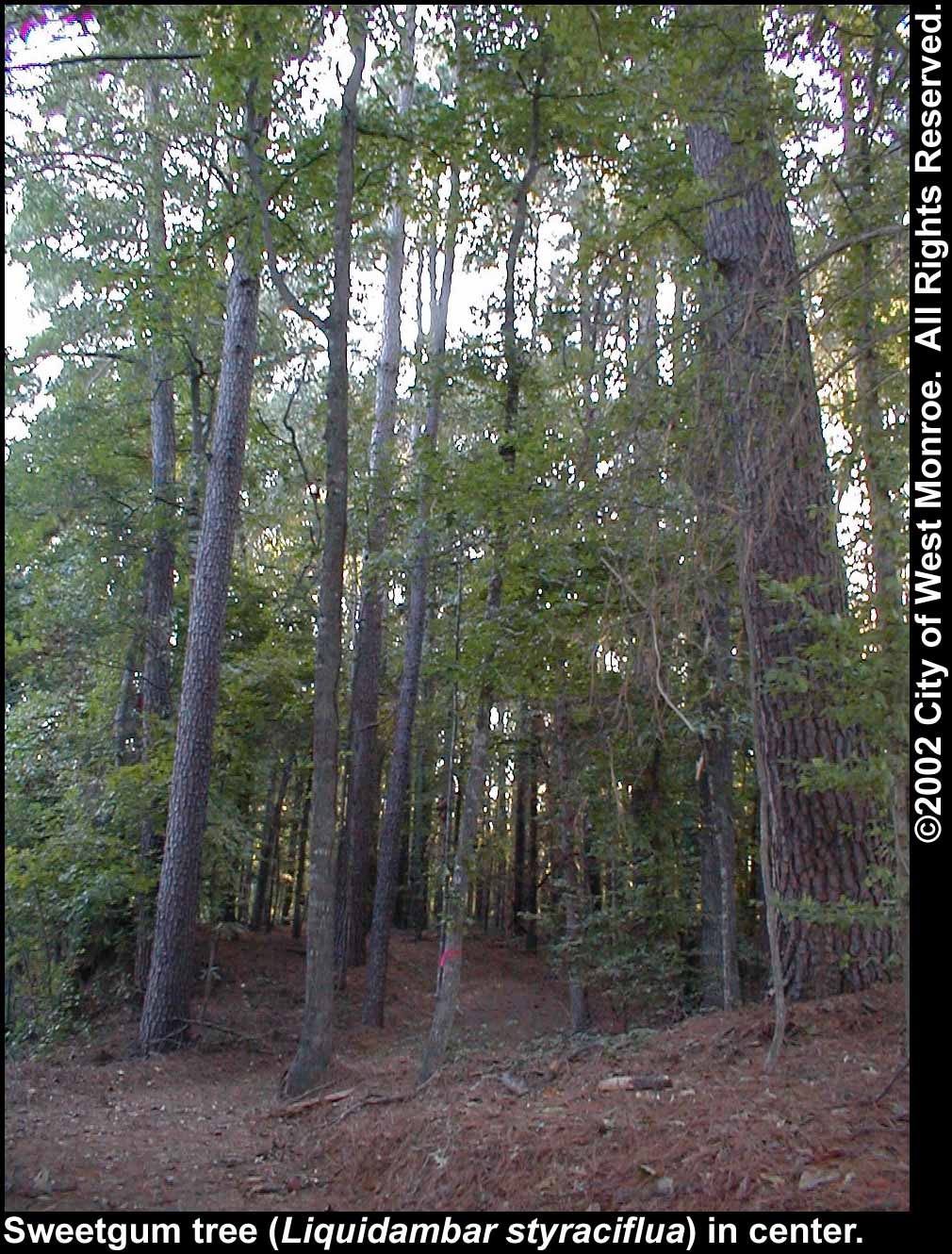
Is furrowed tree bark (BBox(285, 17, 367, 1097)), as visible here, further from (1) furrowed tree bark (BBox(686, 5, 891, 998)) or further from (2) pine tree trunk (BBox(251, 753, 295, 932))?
(2) pine tree trunk (BBox(251, 753, 295, 932))

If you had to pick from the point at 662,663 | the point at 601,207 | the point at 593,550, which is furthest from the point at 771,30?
the point at 662,663

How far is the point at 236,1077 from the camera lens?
1016 centimetres

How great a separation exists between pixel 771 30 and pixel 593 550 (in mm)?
3722

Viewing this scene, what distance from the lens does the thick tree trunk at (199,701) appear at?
10.9m

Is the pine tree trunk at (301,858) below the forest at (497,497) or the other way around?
below

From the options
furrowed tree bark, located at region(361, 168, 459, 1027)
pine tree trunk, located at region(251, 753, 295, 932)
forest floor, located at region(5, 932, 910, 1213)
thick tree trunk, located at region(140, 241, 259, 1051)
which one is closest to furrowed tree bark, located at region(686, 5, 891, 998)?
forest floor, located at region(5, 932, 910, 1213)

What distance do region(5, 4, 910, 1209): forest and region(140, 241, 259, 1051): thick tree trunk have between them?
5 cm

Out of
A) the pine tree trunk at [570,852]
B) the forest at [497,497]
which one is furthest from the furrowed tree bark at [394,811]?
the pine tree trunk at [570,852]

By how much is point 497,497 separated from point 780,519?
2.18 m

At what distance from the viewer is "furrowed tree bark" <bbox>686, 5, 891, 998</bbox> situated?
6102 millimetres

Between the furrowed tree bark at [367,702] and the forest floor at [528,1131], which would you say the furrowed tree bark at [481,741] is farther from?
the furrowed tree bark at [367,702]

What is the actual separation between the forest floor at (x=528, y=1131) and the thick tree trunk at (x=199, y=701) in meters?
1.39

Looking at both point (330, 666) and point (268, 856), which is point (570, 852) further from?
point (268, 856)
